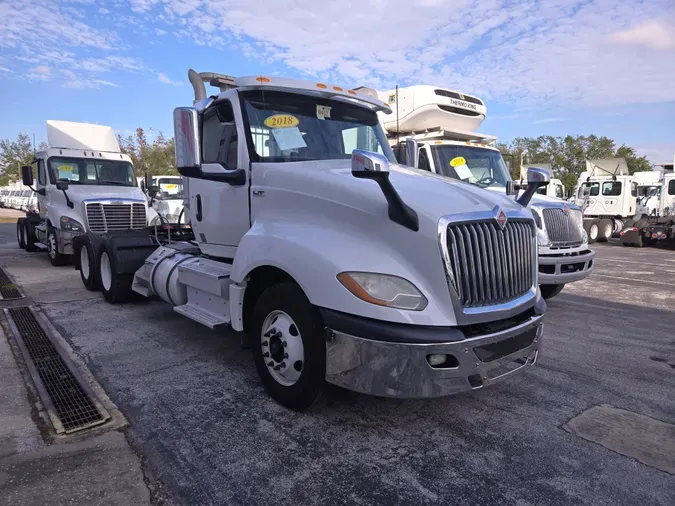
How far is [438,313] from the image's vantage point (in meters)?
2.96

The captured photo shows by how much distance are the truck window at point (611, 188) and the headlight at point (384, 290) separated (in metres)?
20.5

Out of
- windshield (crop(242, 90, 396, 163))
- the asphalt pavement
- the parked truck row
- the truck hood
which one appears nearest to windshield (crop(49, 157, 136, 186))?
the truck hood

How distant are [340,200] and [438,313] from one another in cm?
106

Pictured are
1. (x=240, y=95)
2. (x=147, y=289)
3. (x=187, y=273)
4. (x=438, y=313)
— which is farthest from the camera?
(x=147, y=289)

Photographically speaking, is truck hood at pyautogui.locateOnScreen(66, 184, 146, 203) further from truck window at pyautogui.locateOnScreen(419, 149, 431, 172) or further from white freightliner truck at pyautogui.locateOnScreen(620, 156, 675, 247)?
white freightliner truck at pyautogui.locateOnScreen(620, 156, 675, 247)

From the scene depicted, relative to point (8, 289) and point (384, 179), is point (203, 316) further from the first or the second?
point (8, 289)

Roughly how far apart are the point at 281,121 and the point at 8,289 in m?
6.50

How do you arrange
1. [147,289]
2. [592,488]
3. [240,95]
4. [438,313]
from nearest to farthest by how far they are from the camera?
1. [592,488]
2. [438,313]
3. [240,95]
4. [147,289]

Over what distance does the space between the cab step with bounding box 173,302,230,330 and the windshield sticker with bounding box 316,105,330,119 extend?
2.09 m

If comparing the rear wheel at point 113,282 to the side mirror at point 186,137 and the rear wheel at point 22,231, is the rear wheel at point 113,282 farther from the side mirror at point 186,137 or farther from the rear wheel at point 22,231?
the rear wheel at point 22,231

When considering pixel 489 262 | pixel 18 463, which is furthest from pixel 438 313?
pixel 18 463

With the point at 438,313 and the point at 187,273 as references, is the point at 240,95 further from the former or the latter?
the point at 438,313

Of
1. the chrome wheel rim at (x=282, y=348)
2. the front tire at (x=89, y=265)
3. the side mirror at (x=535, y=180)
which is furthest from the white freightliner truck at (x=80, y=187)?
the side mirror at (x=535, y=180)

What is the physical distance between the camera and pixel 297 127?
14.3 ft
